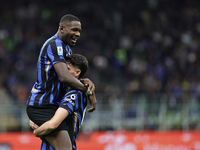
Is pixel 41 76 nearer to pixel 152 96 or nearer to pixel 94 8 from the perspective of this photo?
pixel 152 96

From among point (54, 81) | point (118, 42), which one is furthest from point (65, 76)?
point (118, 42)

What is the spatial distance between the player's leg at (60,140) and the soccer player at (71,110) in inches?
3.6

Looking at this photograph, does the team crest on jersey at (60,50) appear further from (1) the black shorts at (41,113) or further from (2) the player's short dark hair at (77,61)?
(1) the black shorts at (41,113)

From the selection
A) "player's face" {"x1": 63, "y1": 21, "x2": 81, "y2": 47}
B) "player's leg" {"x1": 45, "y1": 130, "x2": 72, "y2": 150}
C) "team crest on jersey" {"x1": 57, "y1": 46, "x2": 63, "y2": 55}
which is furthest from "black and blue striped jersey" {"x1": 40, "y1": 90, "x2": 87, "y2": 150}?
"player's face" {"x1": 63, "y1": 21, "x2": 81, "y2": 47}

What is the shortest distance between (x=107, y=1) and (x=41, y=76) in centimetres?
1350

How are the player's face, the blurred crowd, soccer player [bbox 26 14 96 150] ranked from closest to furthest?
1. soccer player [bbox 26 14 96 150]
2. the player's face
3. the blurred crowd

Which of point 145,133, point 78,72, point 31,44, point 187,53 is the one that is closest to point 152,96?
point 145,133

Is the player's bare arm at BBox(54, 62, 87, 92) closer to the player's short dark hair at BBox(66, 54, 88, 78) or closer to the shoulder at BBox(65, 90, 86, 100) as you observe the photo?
the shoulder at BBox(65, 90, 86, 100)

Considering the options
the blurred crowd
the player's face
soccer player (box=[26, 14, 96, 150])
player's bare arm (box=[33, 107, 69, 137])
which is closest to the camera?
player's bare arm (box=[33, 107, 69, 137])

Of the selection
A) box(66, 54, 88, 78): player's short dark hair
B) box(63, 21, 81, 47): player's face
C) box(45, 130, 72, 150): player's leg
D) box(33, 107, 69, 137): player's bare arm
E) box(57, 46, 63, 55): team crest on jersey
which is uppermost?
box(63, 21, 81, 47): player's face

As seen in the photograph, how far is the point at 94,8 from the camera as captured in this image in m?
18.2

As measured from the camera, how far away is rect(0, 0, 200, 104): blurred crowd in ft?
48.6

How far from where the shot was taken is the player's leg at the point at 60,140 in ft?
15.6

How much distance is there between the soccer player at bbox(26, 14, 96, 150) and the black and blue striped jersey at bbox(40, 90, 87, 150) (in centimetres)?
9
